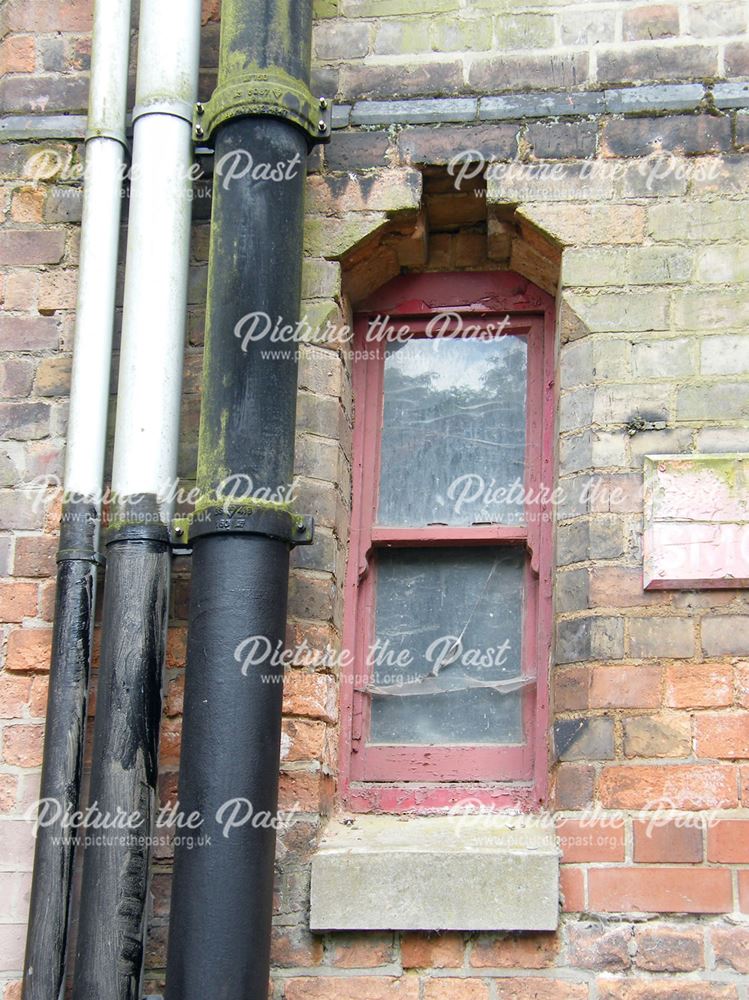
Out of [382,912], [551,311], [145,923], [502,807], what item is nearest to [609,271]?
[551,311]

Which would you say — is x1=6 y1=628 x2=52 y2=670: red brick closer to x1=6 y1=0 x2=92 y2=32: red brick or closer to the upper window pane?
the upper window pane

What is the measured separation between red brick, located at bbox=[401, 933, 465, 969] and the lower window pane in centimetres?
59

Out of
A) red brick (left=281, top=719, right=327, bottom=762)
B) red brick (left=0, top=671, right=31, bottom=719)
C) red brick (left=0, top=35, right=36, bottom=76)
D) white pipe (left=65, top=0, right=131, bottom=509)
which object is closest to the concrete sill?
red brick (left=281, top=719, right=327, bottom=762)

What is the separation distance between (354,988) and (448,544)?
50.3 inches

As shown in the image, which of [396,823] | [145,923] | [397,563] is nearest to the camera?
[145,923]

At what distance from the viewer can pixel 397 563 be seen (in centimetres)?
428

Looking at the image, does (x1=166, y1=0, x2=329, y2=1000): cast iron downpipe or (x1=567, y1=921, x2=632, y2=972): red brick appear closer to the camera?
(x1=166, y1=0, x2=329, y2=1000): cast iron downpipe

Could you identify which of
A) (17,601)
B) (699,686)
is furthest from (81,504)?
(699,686)

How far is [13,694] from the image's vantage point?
3961 millimetres

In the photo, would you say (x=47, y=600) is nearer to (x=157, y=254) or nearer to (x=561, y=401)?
(x=157, y=254)

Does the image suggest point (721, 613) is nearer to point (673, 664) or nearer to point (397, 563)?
point (673, 664)

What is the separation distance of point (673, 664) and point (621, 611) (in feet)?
0.64

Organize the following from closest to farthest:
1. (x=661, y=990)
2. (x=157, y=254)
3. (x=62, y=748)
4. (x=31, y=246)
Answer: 1. (x=661, y=990)
2. (x=62, y=748)
3. (x=157, y=254)
4. (x=31, y=246)

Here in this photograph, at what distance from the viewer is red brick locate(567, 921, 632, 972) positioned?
11.8 feet
